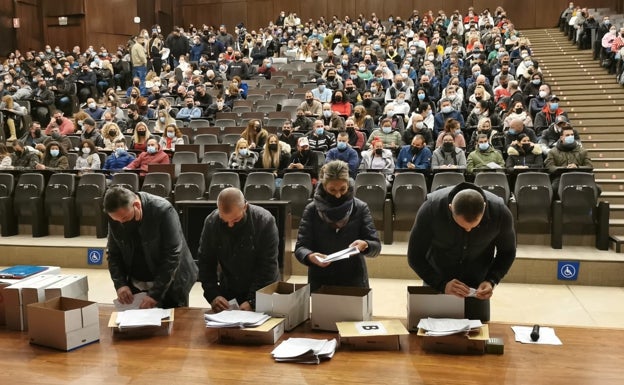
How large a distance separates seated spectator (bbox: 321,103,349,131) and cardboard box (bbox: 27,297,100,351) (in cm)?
580

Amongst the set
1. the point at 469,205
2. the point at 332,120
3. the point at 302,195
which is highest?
the point at 332,120

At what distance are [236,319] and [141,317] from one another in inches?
15.9

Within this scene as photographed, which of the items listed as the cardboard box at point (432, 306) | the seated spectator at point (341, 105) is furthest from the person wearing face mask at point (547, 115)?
the cardboard box at point (432, 306)

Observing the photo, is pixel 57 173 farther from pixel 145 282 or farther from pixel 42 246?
pixel 145 282

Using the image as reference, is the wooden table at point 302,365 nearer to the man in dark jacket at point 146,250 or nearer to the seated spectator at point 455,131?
the man in dark jacket at point 146,250

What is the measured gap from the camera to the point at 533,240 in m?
5.54

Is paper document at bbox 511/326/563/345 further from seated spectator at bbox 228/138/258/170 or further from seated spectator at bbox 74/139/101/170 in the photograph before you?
seated spectator at bbox 74/139/101/170

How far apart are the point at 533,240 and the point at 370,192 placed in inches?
65.8

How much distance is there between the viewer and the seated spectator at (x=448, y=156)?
6.20m

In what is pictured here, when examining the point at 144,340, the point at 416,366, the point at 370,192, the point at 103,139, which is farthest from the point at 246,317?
the point at 103,139

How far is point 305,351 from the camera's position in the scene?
1.93 metres

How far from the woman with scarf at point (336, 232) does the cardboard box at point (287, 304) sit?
325 millimetres

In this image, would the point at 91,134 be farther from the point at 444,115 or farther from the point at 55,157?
the point at 444,115

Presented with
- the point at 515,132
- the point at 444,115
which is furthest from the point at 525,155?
the point at 444,115
